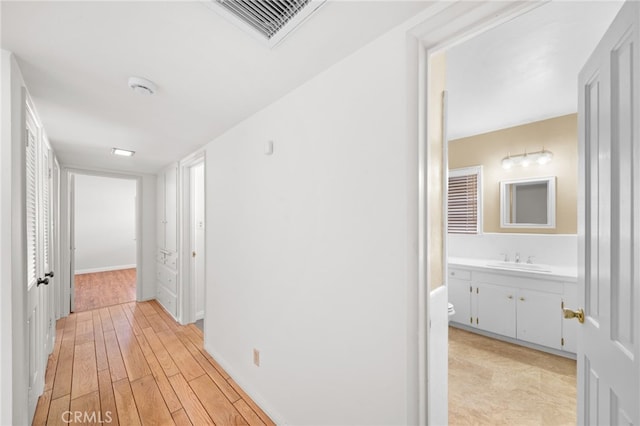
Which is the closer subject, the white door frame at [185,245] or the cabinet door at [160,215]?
the white door frame at [185,245]

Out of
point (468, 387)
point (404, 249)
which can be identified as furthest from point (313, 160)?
point (468, 387)

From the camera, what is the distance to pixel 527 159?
3.03 meters

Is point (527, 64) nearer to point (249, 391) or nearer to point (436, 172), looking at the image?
point (436, 172)

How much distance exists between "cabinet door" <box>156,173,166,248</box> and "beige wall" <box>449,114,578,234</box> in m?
4.43

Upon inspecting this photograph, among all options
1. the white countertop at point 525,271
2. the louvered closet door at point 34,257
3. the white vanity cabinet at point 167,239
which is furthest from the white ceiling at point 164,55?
the white countertop at point 525,271

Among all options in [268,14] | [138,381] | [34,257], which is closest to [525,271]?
[268,14]

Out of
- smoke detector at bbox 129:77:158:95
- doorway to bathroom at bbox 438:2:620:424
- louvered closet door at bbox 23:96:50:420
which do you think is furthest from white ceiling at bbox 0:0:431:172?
doorway to bathroom at bbox 438:2:620:424

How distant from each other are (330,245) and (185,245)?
269 centimetres

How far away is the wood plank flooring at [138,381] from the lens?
1.82 meters

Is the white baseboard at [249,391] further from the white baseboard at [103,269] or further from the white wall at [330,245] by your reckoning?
the white baseboard at [103,269]

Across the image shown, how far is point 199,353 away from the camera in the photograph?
2.70 meters

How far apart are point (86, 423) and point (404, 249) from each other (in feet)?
7.93

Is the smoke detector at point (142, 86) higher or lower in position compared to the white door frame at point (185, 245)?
higher

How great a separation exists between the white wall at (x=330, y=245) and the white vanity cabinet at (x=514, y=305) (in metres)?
2.44
